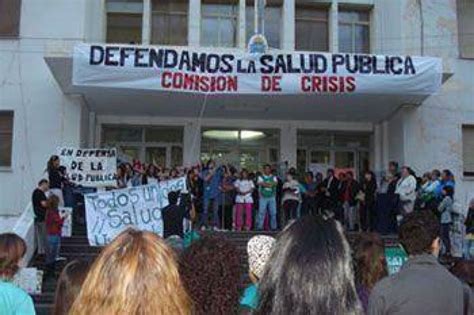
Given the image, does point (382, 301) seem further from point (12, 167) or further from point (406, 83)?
point (12, 167)

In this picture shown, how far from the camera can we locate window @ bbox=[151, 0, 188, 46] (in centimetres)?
2275

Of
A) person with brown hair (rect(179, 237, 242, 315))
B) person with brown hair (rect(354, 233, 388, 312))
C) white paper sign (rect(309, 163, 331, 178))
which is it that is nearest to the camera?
person with brown hair (rect(179, 237, 242, 315))

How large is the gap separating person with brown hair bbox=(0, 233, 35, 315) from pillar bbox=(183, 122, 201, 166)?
1814 cm

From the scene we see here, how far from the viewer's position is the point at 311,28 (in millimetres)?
23453

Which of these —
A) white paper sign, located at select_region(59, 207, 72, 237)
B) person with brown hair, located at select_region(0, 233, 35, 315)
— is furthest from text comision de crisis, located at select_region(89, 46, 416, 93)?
person with brown hair, located at select_region(0, 233, 35, 315)

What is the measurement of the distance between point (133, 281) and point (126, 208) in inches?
557

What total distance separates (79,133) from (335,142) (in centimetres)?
830

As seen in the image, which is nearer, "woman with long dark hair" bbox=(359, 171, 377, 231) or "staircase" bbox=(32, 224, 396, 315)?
"staircase" bbox=(32, 224, 396, 315)

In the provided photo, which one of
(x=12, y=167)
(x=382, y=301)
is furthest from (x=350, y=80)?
(x=382, y=301)

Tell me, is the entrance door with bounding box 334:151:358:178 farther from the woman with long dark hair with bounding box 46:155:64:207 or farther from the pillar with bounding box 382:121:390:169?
the woman with long dark hair with bounding box 46:155:64:207

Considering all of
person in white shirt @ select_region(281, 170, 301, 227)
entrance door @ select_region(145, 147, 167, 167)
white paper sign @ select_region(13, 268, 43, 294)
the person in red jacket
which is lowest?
white paper sign @ select_region(13, 268, 43, 294)

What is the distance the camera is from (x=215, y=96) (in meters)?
19.4

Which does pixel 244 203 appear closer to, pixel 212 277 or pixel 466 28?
pixel 466 28

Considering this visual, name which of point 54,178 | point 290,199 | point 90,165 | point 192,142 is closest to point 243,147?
point 192,142
